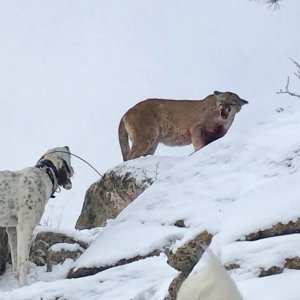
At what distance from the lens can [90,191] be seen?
12641 mm

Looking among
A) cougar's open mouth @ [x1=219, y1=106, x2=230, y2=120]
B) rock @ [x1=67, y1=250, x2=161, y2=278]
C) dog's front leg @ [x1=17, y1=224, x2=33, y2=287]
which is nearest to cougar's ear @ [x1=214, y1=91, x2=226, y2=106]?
cougar's open mouth @ [x1=219, y1=106, x2=230, y2=120]

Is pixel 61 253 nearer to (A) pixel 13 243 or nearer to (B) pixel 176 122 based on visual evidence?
(A) pixel 13 243

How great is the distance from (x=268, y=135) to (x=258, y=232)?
3.01m

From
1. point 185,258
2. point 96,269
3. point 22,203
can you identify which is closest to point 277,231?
point 185,258

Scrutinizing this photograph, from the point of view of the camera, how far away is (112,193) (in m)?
11.9

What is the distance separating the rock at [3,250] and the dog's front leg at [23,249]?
21.2 inches

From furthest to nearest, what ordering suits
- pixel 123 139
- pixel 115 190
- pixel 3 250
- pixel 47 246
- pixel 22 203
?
pixel 123 139 < pixel 115 190 < pixel 3 250 < pixel 47 246 < pixel 22 203

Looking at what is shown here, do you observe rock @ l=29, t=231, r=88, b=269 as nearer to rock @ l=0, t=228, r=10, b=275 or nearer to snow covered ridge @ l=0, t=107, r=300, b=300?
snow covered ridge @ l=0, t=107, r=300, b=300

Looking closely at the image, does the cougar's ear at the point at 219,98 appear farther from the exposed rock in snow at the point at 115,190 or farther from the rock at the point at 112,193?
the rock at the point at 112,193

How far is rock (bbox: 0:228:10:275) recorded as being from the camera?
30.5ft

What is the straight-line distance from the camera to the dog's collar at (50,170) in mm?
9534

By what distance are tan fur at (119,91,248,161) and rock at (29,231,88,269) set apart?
440cm

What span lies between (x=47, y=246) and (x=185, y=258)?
11.5 feet

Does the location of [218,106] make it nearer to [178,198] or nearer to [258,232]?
[178,198]
